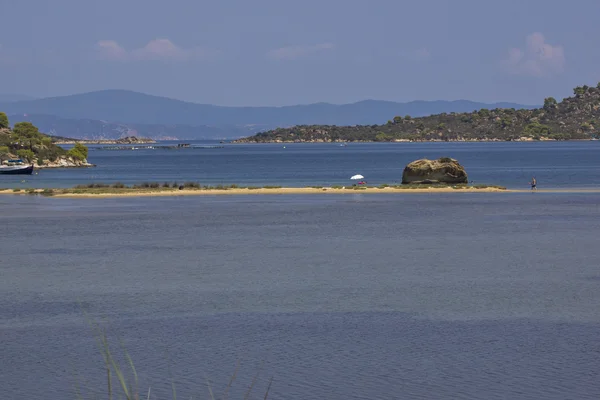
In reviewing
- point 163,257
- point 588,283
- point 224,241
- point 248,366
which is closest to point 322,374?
point 248,366

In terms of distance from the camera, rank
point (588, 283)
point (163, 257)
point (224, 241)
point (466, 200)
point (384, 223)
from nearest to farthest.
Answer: point (588, 283) < point (163, 257) < point (224, 241) < point (384, 223) < point (466, 200)

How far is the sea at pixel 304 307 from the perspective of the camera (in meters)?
24.8

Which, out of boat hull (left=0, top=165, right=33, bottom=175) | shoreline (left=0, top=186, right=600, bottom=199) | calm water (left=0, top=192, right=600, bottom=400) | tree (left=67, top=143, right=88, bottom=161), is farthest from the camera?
tree (left=67, top=143, right=88, bottom=161)

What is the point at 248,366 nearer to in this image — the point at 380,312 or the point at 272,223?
the point at 380,312

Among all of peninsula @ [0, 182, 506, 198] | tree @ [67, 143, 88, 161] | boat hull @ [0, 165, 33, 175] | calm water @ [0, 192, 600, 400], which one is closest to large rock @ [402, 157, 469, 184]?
peninsula @ [0, 182, 506, 198]

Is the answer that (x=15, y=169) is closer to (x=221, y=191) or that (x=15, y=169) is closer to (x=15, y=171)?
(x=15, y=171)

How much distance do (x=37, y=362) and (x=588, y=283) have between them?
20.9 m

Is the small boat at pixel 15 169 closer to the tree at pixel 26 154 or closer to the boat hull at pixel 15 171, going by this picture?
the boat hull at pixel 15 171

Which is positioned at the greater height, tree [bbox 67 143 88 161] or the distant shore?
tree [bbox 67 143 88 161]

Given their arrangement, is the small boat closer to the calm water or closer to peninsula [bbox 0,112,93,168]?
peninsula [bbox 0,112,93,168]

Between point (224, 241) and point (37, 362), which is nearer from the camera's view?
point (37, 362)

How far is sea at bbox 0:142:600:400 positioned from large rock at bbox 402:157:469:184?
33.6 metres

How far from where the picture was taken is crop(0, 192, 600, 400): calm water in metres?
25.0

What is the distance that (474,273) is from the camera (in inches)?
1649
